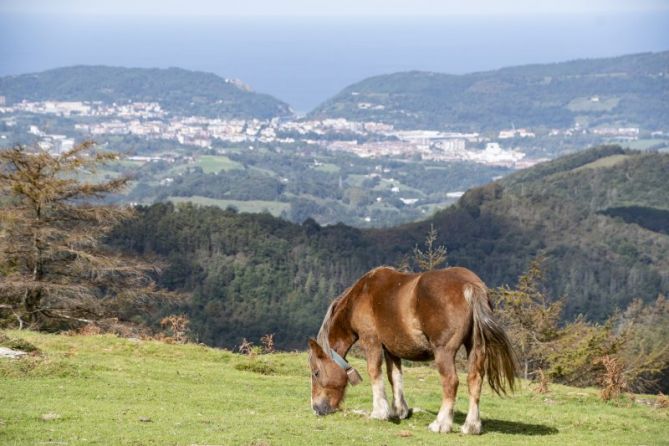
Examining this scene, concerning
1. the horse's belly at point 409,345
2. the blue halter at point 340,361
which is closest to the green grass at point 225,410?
the blue halter at point 340,361

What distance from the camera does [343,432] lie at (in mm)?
9523

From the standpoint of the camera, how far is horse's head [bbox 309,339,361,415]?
9758 mm

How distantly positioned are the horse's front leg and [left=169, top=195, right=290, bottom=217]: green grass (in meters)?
150

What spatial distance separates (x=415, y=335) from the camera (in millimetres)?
9828

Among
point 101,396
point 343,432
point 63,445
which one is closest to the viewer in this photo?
point 63,445

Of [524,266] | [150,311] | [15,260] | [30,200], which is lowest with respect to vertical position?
[524,266]

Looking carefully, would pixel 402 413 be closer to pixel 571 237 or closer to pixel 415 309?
pixel 415 309

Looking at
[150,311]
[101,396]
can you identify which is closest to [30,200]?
[150,311]

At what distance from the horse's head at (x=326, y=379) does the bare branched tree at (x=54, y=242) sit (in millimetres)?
12876

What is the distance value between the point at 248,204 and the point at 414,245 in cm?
7865

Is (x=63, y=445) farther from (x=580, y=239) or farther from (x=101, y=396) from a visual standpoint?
(x=580, y=239)

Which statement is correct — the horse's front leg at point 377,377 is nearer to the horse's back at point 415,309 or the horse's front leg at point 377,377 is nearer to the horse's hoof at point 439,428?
the horse's back at point 415,309

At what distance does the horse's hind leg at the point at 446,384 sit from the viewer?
31.5 ft

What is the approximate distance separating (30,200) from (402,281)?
14.8m
